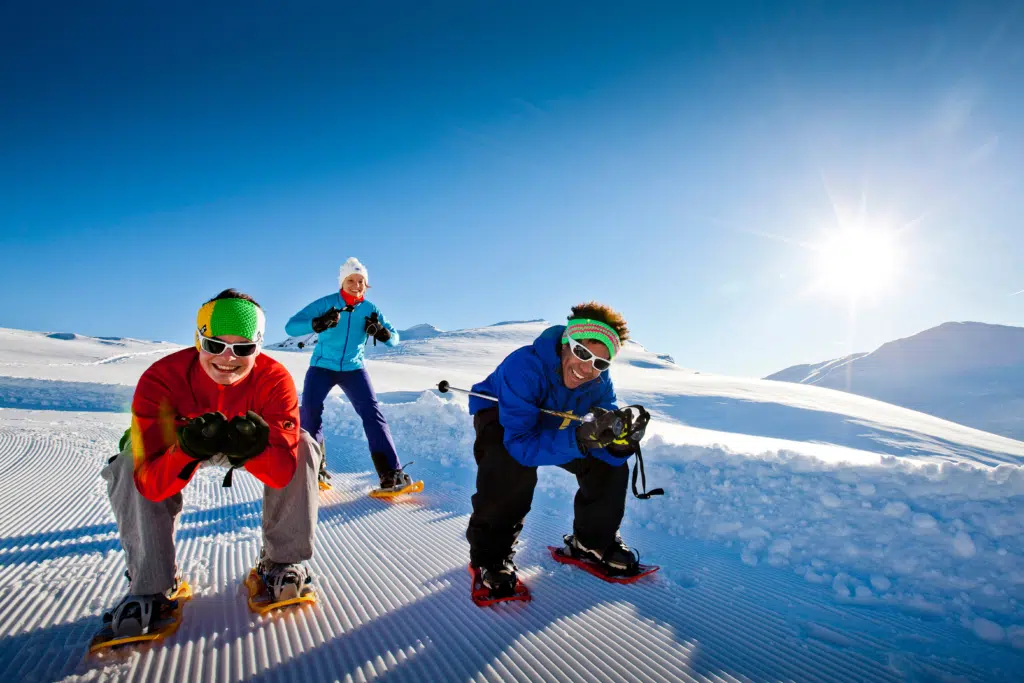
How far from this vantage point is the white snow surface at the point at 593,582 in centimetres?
201

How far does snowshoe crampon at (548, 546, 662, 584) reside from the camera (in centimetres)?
278

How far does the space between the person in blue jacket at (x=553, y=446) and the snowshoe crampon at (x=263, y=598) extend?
0.85 m

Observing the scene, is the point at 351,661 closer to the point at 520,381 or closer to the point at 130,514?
the point at 130,514

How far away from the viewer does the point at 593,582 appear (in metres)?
2.76

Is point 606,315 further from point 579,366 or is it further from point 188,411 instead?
point 188,411

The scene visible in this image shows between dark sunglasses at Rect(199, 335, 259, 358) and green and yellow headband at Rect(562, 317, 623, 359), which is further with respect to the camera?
green and yellow headband at Rect(562, 317, 623, 359)

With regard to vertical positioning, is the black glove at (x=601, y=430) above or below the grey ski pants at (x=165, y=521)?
above

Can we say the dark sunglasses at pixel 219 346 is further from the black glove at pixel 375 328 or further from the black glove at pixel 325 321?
the black glove at pixel 375 328

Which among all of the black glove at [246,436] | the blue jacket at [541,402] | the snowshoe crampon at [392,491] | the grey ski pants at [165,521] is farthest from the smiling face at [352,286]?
the black glove at [246,436]

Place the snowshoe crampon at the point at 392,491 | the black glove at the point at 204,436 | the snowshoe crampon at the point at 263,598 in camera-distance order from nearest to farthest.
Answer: the black glove at the point at 204,436 → the snowshoe crampon at the point at 263,598 → the snowshoe crampon at the point at 392,491

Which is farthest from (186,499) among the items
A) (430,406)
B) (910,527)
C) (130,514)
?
(910,527)

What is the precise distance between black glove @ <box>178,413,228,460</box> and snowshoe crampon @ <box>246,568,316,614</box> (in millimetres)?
912

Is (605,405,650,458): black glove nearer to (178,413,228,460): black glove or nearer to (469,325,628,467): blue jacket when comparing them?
(469,325,628,467): blue jacket

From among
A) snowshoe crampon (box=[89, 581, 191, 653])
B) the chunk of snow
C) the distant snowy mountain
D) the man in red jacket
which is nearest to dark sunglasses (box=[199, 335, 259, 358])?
the man in red jacket
